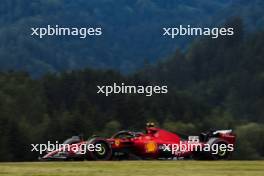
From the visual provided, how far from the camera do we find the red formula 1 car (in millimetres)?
27734

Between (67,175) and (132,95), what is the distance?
122m

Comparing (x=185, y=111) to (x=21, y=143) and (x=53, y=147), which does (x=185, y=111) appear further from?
(x=53, y=147)

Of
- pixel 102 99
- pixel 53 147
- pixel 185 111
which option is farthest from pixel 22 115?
pixel 53 147

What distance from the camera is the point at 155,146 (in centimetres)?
2862

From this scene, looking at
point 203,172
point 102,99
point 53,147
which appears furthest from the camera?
point 102,99

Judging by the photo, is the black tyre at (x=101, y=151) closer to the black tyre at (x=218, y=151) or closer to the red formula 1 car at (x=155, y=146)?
the red formula 1 car at (x=155, y=146)

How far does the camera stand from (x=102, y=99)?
150 meters

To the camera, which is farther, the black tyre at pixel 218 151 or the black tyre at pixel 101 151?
the black tyre at pixel 218 151

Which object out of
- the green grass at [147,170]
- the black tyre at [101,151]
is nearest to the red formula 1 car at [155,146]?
the black tyre at [101,151]

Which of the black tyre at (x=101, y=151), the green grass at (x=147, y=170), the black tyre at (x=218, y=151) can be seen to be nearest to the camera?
the green grass at (x=147, y=170)

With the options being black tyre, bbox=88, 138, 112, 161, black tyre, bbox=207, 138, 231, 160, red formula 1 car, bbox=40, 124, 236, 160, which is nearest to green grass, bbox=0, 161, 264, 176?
black tyre, bbox=88, 138, 112, 161

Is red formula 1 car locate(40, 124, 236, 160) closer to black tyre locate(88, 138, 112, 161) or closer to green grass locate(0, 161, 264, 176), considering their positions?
black tyre locate(88, 138, 112, 161)

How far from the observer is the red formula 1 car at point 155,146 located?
27.7 metres

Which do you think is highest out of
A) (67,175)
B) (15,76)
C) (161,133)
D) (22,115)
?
(15,76)
